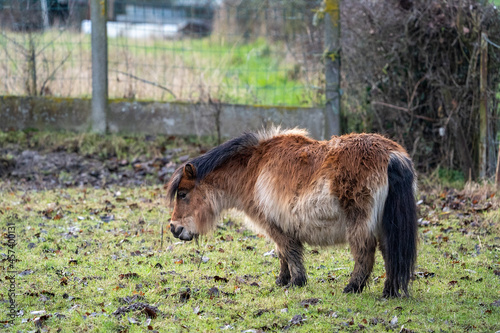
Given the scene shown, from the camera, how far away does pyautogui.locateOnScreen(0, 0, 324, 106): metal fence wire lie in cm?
1027

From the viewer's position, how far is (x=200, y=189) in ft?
17.9

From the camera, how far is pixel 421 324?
4.08 meters

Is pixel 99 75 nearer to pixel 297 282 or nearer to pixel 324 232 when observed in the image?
pixel 297 282

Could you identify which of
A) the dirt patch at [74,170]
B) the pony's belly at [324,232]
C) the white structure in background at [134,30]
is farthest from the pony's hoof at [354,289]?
the white structure in background at [134,30]

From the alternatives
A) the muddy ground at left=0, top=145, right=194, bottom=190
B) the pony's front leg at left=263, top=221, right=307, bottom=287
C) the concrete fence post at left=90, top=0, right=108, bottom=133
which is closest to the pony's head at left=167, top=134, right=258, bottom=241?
the pony's front leg at left=263, top=221, right=307, bottom=287

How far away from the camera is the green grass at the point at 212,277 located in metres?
4.18

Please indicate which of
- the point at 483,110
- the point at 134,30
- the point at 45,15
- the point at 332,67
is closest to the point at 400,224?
the point at 483,110

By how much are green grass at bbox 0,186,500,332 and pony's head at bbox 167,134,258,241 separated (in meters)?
0.45

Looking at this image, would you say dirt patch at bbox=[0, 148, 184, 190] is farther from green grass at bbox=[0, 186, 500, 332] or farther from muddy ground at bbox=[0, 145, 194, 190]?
green grass at bbox=[0, 186, 500, 332]

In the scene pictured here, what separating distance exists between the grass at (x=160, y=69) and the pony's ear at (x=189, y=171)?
15.9 feet

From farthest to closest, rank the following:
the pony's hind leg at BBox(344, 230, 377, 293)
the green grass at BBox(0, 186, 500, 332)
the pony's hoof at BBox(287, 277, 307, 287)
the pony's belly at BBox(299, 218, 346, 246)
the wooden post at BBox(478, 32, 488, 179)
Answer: the wooden post at BBox(478, 32, 488, 179) < the pony's hoof at BBox(287, 277, 307, 287) < the pony's belly at BBox(299, 218, 346, 246) < the pony's hind leg at BBox(344, 230, 377, 293) < the green grass at BBox(0, 186, 500, 332)

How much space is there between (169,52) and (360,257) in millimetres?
7054

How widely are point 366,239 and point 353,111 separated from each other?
17.6 feet

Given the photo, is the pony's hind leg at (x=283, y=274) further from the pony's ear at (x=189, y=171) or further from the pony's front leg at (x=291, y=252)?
the pony's ear at (x=189, y=171)
